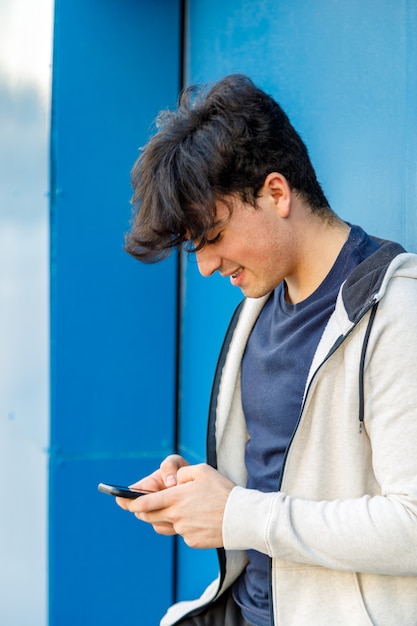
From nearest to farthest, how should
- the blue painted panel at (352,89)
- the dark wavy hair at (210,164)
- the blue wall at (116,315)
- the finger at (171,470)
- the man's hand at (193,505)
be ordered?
the man's hand at (193,505)
the dark wavy hair at (210,164)
the finger at (171,470)
the blue painted panel at (352,89)
the blue wall at (116,315)

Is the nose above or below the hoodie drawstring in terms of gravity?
above

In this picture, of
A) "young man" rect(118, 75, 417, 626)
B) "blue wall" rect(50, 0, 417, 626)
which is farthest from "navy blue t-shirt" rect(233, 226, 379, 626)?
"blue wall" rect(50, 0, 417, 626)

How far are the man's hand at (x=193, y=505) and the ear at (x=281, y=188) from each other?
1.84 ft

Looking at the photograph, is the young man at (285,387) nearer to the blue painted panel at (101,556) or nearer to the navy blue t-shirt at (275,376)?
the navy blue t-shirt at (275,376)

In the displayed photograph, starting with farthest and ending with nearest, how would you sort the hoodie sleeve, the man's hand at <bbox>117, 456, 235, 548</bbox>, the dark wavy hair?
the dark wavy hair, the man's hand at <bbox>117, 456, 235, 548</bbox>, the hoodie sleeve

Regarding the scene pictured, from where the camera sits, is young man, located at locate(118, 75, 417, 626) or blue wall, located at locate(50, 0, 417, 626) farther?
blue wall, located at locate(50, 0, 417, 626)

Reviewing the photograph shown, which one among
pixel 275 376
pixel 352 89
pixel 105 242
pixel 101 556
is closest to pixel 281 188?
pixel 275 376

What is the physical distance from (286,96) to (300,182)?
0.87 meters

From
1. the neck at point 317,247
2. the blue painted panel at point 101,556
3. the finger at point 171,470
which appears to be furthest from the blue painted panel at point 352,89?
the blue painted panel at point 101,556

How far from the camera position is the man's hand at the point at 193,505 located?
179cm

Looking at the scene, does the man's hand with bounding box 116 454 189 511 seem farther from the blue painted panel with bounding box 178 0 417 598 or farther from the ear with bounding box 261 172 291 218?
the blue painted panel with bounding box 178 0 417 598

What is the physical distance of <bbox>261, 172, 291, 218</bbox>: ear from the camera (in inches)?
75.6

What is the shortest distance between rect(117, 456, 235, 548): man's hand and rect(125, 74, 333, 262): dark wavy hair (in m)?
0.49

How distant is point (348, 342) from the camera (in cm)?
171
